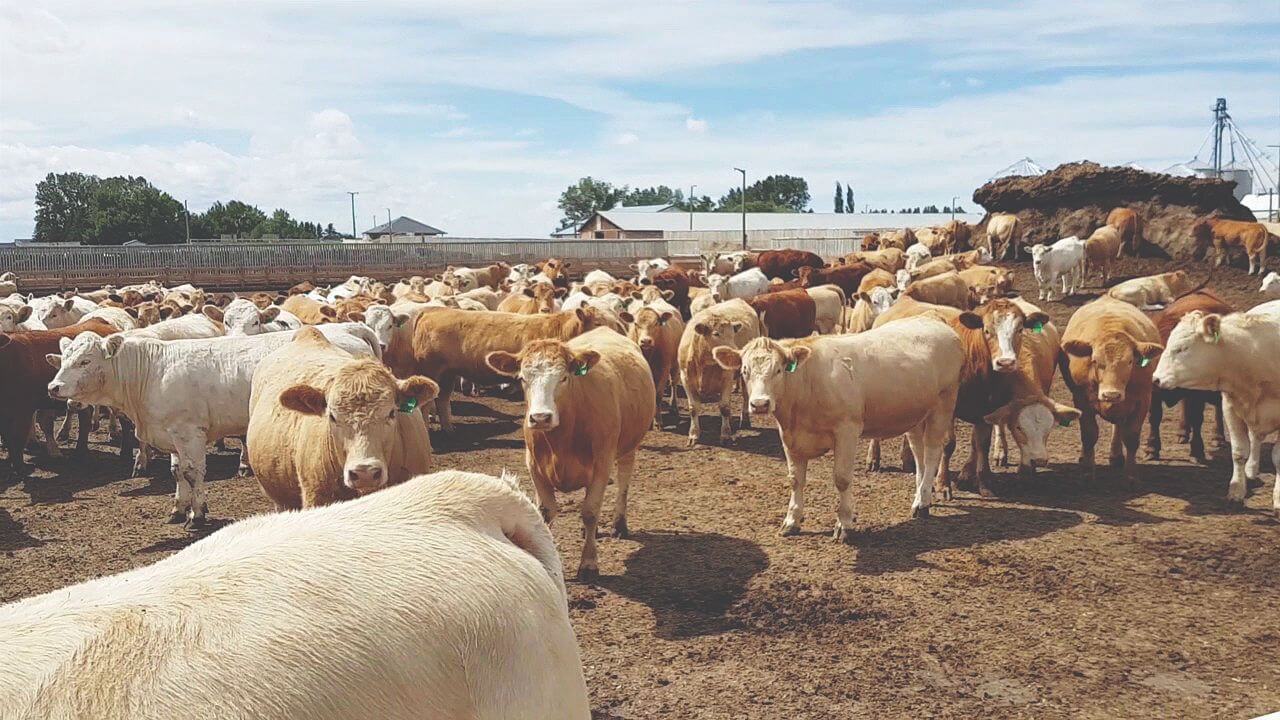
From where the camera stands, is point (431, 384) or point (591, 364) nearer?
point (431, 384)

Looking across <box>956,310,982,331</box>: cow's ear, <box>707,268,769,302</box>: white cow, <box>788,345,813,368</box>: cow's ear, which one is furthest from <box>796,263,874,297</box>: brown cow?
<box>788,345,813,368</box>: cow's ear

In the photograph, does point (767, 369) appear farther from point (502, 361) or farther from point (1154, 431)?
point (1154, 431)

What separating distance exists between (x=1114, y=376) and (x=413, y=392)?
7355 mm

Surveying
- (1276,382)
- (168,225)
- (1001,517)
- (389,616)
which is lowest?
(1001,517)

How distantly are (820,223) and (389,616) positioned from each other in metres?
94.4

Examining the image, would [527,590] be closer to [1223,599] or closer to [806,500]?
[1223,599]

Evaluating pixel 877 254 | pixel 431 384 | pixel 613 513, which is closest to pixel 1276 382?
pixel 613 513

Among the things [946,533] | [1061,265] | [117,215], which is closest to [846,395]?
[946,533]

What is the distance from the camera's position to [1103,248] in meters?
28.2

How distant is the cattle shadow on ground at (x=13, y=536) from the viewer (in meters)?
8.73

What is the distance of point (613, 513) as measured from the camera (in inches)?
367

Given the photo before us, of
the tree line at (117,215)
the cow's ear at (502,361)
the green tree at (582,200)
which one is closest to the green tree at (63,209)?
the tree line at (117,215)

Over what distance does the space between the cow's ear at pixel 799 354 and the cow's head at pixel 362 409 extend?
11.2ft

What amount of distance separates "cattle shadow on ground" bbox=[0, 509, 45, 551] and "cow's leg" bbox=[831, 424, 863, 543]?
734 centimetres
